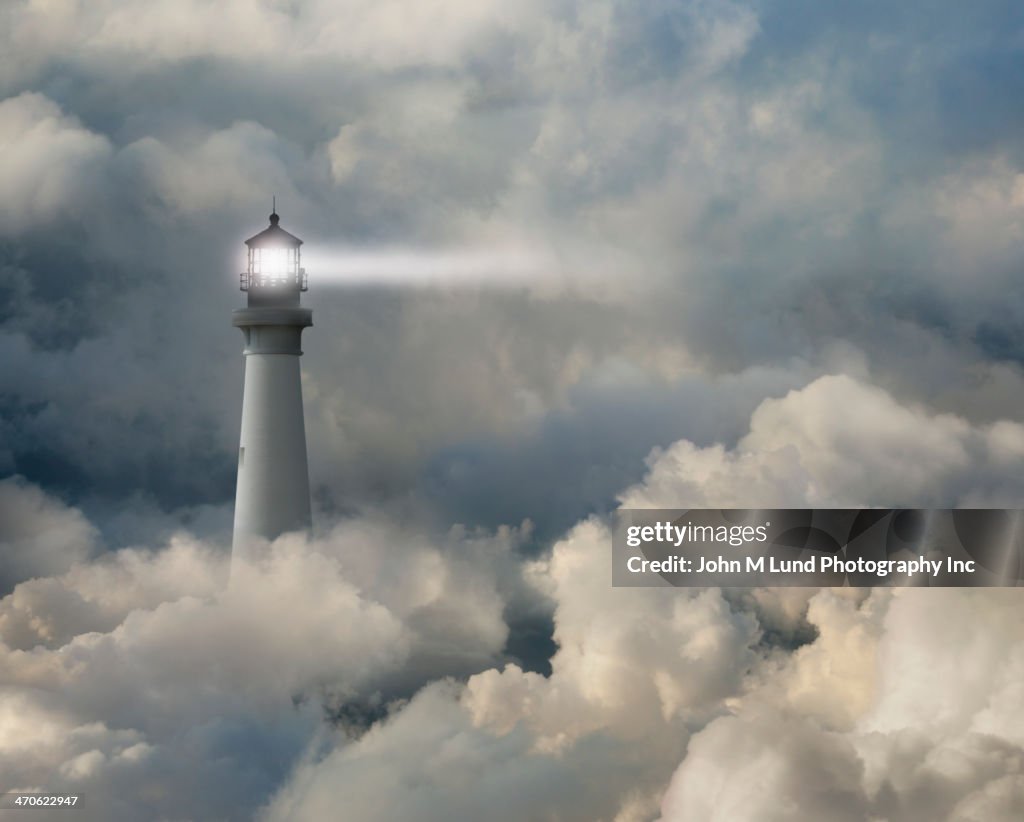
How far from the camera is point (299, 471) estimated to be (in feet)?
229

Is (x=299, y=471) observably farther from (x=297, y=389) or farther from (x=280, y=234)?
(x=280, y=234)

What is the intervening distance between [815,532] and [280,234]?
2001 centimetres

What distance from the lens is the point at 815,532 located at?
6888 cm

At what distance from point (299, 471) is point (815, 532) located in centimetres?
1654

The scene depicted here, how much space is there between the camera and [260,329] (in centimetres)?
6956

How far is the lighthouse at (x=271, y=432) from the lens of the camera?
2729 inches

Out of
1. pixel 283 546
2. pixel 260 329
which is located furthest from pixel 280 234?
pixel 283 546

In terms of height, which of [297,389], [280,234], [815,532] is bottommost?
[815,532]

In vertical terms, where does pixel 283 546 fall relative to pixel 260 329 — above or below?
below

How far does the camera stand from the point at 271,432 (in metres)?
69.3

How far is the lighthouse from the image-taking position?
227ft

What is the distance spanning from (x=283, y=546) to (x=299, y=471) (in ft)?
8.06

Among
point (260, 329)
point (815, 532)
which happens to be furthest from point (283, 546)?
point (815, 532)

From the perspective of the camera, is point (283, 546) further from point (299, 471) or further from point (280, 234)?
point (280, 234)
